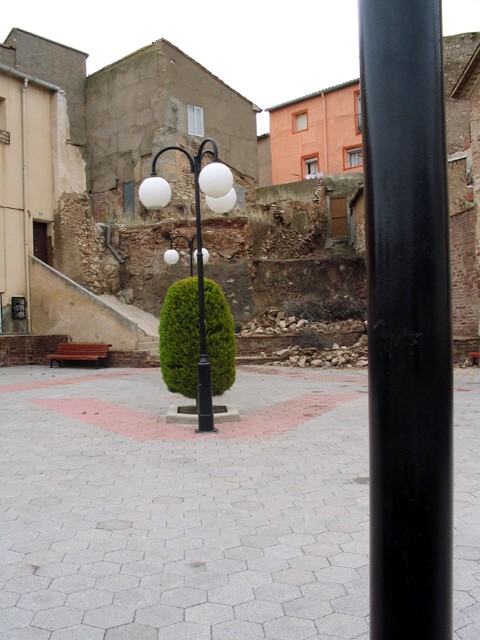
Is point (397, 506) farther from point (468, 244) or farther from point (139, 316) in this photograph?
point (139, 316)

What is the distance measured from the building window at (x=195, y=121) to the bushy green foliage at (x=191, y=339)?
19.7m

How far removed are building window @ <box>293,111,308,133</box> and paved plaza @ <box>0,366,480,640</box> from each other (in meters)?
27.1

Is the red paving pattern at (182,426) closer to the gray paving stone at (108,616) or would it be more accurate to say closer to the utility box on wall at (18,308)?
the gray paving stone at (108,616)

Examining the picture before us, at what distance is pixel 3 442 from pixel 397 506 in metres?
6.86

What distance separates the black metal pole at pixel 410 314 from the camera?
101 centimetres

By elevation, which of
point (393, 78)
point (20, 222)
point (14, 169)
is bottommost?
point (393, 78)

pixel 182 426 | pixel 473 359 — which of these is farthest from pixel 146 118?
pixel 182 426

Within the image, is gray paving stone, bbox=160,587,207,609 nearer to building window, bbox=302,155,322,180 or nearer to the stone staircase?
the stone staircase

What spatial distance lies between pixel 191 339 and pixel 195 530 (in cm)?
440

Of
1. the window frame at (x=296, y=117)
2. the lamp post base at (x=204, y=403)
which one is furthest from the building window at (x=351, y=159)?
the lamp post base at (x=204, y=403)

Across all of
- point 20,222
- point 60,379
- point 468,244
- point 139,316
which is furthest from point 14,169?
point 468,244

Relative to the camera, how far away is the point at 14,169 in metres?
19.2

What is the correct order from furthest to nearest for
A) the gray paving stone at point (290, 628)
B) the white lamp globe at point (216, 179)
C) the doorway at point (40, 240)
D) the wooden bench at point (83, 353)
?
the doorway at point (40, 240)
the wooden bench at point (83, 353)
the white lamp globe at point (216, 179)
the gray paving stone at point (290, 628)

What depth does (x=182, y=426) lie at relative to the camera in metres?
7.97
